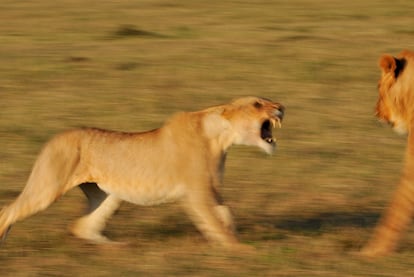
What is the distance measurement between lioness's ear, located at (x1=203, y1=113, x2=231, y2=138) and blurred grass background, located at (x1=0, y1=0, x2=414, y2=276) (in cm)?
67

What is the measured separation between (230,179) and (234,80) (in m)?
3.93

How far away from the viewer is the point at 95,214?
676 cm

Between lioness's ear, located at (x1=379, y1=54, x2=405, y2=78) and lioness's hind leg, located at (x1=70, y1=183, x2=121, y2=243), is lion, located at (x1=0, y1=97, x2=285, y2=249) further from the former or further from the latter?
lioness's ear, located at (x1=379, y1=54, x2=405, y2=78)

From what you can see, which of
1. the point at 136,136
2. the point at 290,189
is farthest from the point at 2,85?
the point at 136,136

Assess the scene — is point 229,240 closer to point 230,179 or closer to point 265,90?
point 230,179

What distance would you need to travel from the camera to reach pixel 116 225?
732 cm

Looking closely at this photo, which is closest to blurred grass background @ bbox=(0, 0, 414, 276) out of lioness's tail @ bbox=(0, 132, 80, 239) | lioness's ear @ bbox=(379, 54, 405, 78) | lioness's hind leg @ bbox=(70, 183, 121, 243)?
lioness's hind leg @ bbox=(70, 183, 121, 243)

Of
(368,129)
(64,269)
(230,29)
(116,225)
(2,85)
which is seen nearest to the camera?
(64,269)

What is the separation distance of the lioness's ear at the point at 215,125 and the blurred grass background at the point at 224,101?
2.18ft

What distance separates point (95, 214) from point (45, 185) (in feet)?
1.44

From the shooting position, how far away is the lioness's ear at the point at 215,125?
21.5ft

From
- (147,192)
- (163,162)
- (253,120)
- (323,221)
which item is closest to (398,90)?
(253,120)

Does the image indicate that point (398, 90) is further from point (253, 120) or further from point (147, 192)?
point (147, 192)

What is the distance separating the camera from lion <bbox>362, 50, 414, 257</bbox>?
21.3 feet
